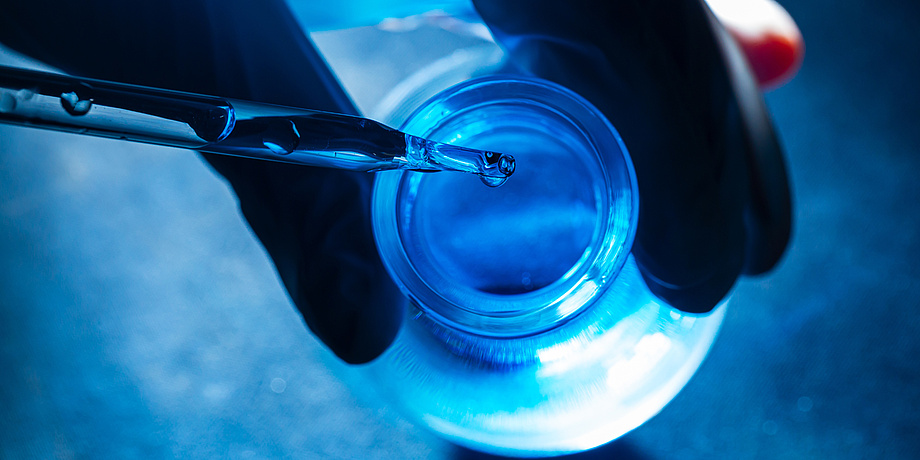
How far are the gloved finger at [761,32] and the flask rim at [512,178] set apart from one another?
0.80 feet

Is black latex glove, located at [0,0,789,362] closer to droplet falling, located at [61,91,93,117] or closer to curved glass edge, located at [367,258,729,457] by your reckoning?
curved glass edge, located at [367,258,729,457]

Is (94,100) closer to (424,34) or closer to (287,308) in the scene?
(424,34)

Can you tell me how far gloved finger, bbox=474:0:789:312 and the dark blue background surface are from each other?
26cm

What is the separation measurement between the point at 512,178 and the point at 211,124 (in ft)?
0.67

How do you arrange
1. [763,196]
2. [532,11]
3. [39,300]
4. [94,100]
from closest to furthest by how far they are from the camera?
1. [94,100]
2. [763,196]
3. [532,11]
4. [39,300]

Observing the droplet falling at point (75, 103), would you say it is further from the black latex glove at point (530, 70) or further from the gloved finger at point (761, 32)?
the gloved finger at point (761, 32)

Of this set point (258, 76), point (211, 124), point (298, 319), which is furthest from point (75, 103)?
point (298, 319)

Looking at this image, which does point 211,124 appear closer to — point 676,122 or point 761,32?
point 676,122

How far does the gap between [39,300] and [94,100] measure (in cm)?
62

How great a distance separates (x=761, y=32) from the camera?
54cm

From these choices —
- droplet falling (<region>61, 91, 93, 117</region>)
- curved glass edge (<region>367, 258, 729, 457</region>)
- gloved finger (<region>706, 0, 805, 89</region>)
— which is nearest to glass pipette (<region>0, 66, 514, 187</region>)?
droplet falling (<region>61, 91, 93, 117</region>)

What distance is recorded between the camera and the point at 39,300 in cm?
74

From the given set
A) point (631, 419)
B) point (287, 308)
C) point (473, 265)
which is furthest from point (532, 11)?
point (287, 308)

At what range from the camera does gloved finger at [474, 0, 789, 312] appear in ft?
1.29
